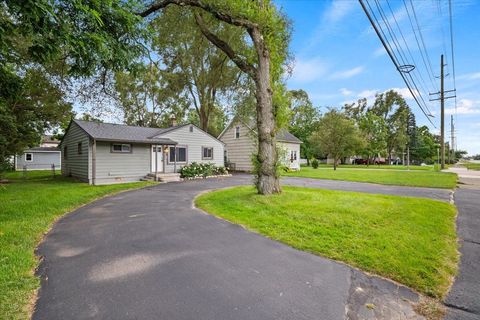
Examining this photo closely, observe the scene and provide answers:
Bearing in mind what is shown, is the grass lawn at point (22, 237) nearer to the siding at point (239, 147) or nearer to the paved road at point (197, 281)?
the paved road at point (197, 281)

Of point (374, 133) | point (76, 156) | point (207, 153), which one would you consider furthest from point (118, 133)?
point (374, 133)

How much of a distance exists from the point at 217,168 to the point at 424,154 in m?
48.6

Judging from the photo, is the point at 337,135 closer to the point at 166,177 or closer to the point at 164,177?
the point at 166,177

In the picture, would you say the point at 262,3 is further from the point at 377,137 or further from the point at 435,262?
the point at 377,137

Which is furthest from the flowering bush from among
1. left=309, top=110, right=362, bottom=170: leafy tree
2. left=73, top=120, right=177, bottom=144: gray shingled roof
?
left=309, top=110, right=362, bottom=170: leafy tree

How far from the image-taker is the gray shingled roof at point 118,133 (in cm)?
1379

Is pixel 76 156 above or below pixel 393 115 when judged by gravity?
below

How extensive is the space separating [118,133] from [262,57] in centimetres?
1121

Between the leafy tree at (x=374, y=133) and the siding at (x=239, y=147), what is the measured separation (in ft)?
80.3

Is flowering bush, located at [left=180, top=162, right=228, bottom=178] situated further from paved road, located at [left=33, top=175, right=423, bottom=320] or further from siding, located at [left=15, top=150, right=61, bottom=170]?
siding, located at [left=15, top=150, right=61, bottom=170]

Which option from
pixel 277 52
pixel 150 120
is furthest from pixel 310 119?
pixel 277 52

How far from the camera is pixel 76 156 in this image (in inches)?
607

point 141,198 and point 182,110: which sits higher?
point 182,110

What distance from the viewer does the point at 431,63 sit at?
1102 cm
